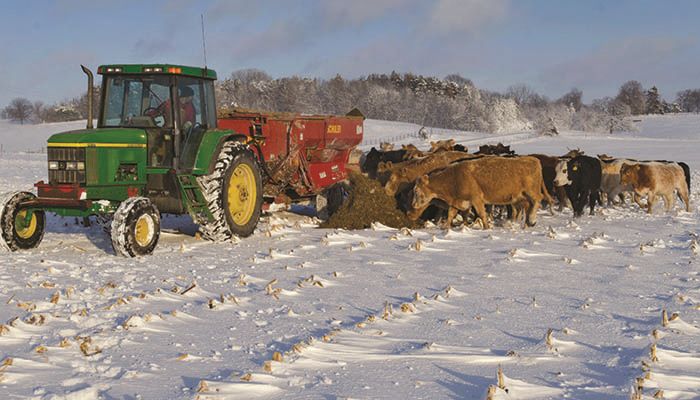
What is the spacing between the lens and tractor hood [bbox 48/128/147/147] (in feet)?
31.8

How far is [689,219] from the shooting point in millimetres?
13852

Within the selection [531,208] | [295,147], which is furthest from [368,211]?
[531,208]

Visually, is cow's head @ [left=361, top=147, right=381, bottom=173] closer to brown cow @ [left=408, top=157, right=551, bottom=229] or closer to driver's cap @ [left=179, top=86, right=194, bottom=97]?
brown cow @ [left=408, top=157, right=551, bottom=229]

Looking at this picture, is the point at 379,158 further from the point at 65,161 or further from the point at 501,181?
the point at 65,161

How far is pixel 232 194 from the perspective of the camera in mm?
11039

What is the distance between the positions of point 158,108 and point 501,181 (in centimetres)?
576

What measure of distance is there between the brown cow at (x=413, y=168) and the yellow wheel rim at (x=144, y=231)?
4.77 metres

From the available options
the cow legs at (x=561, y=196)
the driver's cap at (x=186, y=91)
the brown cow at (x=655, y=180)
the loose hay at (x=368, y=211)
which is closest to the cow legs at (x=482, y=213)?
Result: the loose hay at (x=368, y=211)

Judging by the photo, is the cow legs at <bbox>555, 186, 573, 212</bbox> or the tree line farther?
the tree line

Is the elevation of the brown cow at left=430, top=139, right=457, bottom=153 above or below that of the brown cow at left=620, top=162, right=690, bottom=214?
above

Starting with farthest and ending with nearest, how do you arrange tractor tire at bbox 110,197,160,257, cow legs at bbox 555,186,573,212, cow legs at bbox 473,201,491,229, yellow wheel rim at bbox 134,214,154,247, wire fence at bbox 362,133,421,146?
wire fence at bbox 362,133,421,146 → cow legs at bbox 555,186,573,212 → cow legs at bbox 473,201,491,229 → yellow wheel rim at bbox 134,214,154,247 → tractor tire at bbox 110,197,160,257

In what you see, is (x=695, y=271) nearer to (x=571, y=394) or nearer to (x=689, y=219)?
(x=571, y=394)

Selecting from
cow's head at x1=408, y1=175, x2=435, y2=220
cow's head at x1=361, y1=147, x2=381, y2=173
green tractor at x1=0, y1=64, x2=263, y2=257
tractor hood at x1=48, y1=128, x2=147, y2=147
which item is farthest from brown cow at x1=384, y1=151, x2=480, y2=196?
tractor hood at x1=48, y1=128, x2=147, y2=147

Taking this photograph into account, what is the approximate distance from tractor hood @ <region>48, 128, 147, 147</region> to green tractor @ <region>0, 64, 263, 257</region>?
1 cm
